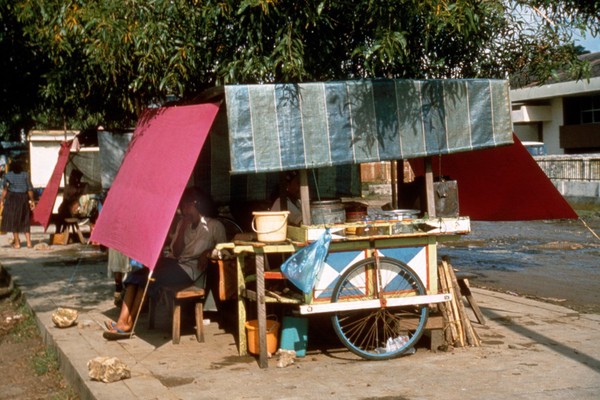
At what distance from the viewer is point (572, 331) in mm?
8234

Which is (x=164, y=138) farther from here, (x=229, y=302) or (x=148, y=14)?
(x=229, y=302)

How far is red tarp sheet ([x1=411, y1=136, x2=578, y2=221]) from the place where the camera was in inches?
366

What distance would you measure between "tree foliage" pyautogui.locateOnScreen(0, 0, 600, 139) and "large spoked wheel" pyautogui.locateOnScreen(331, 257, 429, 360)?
1.81 metres

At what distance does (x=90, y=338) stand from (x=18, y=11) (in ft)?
13.0

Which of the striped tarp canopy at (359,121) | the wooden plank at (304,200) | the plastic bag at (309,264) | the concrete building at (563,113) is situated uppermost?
the concrete building at (563,113)

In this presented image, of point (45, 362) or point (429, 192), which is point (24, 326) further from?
point (429, 192)

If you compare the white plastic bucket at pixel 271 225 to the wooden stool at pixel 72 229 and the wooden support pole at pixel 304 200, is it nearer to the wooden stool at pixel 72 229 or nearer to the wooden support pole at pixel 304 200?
the wooden support pole at pixel 304 200

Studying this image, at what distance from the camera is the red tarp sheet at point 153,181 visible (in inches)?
268

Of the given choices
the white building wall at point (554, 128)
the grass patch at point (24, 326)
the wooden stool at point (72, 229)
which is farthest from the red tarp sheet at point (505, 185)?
the white building wall at point (554, 128)

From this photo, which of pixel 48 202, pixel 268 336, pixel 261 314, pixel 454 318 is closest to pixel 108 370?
pixel 261 314

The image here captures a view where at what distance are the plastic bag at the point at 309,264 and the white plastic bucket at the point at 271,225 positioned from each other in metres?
0.38

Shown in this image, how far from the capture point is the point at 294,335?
23.9 ft

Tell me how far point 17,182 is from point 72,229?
1.93 metres

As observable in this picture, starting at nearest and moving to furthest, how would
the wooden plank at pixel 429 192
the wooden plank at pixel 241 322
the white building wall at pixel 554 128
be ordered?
1. the wooden plank at pixel 241 322
2. the wooden plank at pixel 429 192
3. the white building wall at pixel 554 128
